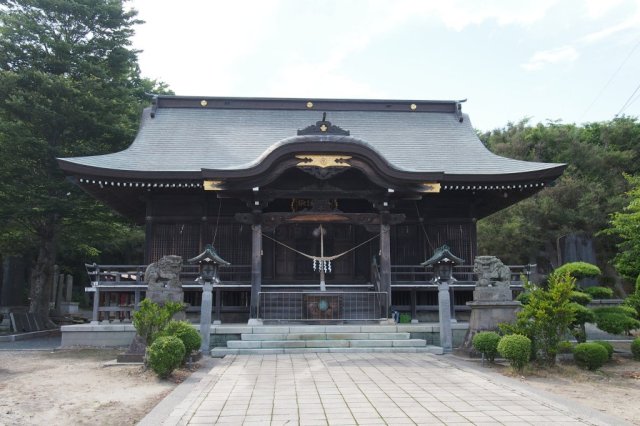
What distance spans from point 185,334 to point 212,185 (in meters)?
5.61

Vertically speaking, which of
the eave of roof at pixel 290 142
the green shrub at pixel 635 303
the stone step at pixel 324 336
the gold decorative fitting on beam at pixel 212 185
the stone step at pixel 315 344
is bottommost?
the stone step at pixel 315 344

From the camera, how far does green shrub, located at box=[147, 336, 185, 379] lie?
26.1 feet

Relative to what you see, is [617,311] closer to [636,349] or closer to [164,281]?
[636,349]

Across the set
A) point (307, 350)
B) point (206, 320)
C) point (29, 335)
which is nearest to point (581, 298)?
point (307, 350)

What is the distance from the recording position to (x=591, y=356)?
31.1 feet

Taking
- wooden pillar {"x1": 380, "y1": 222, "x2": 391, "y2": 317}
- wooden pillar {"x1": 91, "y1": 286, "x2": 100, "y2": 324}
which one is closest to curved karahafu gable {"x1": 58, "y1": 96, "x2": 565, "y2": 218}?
wooden pillar {"x1": 380, "y1": 222, "x2": 391, "y2": 317}

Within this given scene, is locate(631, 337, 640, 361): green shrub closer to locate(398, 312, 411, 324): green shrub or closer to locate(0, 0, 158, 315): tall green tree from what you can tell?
locate(398, 312, 411, 324): green shrub

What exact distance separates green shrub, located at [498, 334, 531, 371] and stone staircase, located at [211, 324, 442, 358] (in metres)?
2.58

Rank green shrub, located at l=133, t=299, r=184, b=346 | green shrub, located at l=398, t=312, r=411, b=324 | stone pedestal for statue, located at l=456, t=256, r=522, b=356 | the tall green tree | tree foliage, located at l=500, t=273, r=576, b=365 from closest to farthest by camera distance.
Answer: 1. tree foliage, located at l=500, t=273, r=576, b=365
2. green shrub, located at l=133, t=299, r=184, b=346
3. stone pedestal for statue, located at l=456, t=256, r=522, b=356
4. green shrub, located at l=398, t=312, r=411, b=324
5. the tall green tree

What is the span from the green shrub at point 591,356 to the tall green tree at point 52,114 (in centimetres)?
1655

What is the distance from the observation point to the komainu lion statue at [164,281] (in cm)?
1067

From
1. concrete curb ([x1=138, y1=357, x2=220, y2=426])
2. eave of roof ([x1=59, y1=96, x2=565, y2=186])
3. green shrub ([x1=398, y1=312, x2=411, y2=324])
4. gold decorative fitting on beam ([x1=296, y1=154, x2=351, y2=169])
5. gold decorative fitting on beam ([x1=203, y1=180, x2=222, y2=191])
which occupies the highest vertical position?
eave of roof ([x1=59, y1=96, x2=565, y2=186])

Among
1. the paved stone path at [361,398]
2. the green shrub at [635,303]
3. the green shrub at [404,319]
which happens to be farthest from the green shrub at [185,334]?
the green shrub at [635,303]

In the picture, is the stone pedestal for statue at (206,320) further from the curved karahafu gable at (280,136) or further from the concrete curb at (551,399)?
the concrete curb at (551,399)
